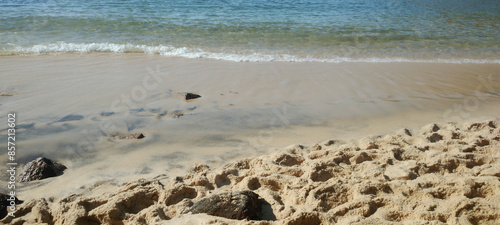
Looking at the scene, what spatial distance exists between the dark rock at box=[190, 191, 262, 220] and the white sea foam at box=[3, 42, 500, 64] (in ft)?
17.8

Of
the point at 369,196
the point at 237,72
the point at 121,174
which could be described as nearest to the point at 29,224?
the point at 121,174

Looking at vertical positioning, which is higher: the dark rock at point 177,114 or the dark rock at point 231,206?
the dark rock at point 231,206

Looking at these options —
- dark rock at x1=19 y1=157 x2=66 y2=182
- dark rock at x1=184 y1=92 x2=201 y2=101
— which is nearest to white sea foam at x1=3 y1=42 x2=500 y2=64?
dark rock at x1=184 y1=92 x2=201 y2=101

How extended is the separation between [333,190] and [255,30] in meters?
8.56

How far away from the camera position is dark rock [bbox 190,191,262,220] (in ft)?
8.16

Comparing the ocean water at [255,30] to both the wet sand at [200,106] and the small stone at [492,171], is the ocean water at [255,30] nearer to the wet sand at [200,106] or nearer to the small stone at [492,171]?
the wet sand at [200,106]

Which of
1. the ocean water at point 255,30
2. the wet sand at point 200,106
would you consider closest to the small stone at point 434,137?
the wet sand at point 200,106

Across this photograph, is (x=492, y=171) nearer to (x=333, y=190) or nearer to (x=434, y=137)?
(x=434, y=137)

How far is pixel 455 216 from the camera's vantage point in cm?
242

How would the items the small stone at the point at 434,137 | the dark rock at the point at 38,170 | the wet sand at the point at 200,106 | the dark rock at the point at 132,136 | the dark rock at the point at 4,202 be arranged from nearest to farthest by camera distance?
the dark rock at the point at 4,202 → the dark rock at the point at 38,170 → the wet sand at the point at 200,106 → the small stone at the point at 434,137 → the dark rock at the point at 132,136

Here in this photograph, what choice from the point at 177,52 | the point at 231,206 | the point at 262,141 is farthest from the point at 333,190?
the point at 177,52

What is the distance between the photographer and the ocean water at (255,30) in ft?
28.2

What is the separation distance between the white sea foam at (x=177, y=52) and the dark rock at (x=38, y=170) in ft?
16.4

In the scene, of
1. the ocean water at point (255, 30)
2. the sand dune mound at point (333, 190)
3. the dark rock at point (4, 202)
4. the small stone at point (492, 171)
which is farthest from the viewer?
the ocean water at point (255, 30)
